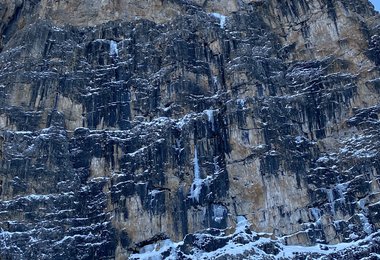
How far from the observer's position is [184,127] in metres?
82.4

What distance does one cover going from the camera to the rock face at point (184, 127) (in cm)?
7444

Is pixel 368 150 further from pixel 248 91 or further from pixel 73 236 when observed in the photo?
pixel 73 236

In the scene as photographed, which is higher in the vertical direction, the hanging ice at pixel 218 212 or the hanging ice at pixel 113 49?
the hanging ice at pixel 113 49

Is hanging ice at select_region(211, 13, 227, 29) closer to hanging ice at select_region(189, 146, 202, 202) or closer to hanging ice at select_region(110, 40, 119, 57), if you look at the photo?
hanging ice at select_region(110, 40, 119, 57)

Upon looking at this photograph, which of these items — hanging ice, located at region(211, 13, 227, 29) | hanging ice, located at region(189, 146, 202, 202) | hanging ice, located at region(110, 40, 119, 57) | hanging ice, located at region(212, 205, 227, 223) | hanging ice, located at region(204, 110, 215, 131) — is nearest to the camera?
hanging ice, located at region(212, 205, 227, 223)

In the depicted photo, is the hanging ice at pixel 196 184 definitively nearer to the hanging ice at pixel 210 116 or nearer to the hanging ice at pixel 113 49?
the hanging ice at pixel 210 116

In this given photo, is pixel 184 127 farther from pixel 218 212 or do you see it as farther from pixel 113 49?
pixel 113 49

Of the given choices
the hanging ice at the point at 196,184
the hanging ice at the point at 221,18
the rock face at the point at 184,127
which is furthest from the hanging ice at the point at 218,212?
the hanging ice at the point at 221,18

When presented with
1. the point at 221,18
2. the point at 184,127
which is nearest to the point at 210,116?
the point at 184,127

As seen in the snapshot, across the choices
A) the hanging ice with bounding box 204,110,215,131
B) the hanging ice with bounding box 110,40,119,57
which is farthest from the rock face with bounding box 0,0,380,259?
the hanging ice with bounding box 110,40,119,57

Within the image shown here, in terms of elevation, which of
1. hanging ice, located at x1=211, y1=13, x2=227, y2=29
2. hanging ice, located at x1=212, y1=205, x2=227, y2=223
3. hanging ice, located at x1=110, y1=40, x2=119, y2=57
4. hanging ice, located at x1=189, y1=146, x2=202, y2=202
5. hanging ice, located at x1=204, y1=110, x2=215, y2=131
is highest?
hanging ice, located at x1=211, y1=13, x2=227, y2=29

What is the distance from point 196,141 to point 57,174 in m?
18.1

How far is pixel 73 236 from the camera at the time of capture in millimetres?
73250

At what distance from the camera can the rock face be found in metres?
74.4
